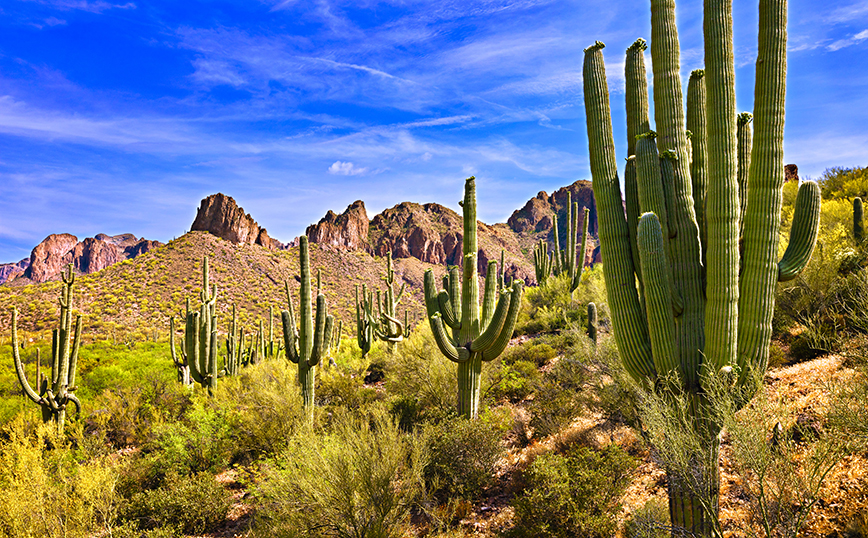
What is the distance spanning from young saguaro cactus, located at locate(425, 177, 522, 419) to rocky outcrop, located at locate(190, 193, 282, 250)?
52.9 m

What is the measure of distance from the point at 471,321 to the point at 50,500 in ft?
24.1

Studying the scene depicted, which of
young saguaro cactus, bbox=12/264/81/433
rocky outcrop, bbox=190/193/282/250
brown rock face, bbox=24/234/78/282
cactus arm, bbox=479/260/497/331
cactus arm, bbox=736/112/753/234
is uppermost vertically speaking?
brown rock face, bbox=24/234/78/282

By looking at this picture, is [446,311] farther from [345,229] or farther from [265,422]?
[345,229]

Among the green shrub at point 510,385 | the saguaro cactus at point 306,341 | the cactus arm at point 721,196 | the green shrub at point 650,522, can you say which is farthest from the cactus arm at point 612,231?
the saguaro cactus at point 306,341

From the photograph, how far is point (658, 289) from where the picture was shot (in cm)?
508

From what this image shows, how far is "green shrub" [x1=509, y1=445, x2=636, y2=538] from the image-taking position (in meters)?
6.10

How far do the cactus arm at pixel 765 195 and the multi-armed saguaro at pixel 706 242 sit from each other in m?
0.01

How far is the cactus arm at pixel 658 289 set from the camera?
16.5 ft

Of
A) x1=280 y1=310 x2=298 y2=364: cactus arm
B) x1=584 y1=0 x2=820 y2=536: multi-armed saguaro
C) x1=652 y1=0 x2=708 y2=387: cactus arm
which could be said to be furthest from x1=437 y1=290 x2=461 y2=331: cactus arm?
x1=652 y1=0 x2=708 y2=387: cactus arm

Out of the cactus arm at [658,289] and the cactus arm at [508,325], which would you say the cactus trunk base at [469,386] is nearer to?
the cactus arm at [508,325]

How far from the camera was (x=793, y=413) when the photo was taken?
24.0 feet

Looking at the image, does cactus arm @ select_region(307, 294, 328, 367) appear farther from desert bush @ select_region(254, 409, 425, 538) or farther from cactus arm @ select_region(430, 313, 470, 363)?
desert bush @ select_region(254, 409, 425, 538)

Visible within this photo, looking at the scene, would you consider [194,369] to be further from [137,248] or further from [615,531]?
[137,248]

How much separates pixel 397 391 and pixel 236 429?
13.2 ft
